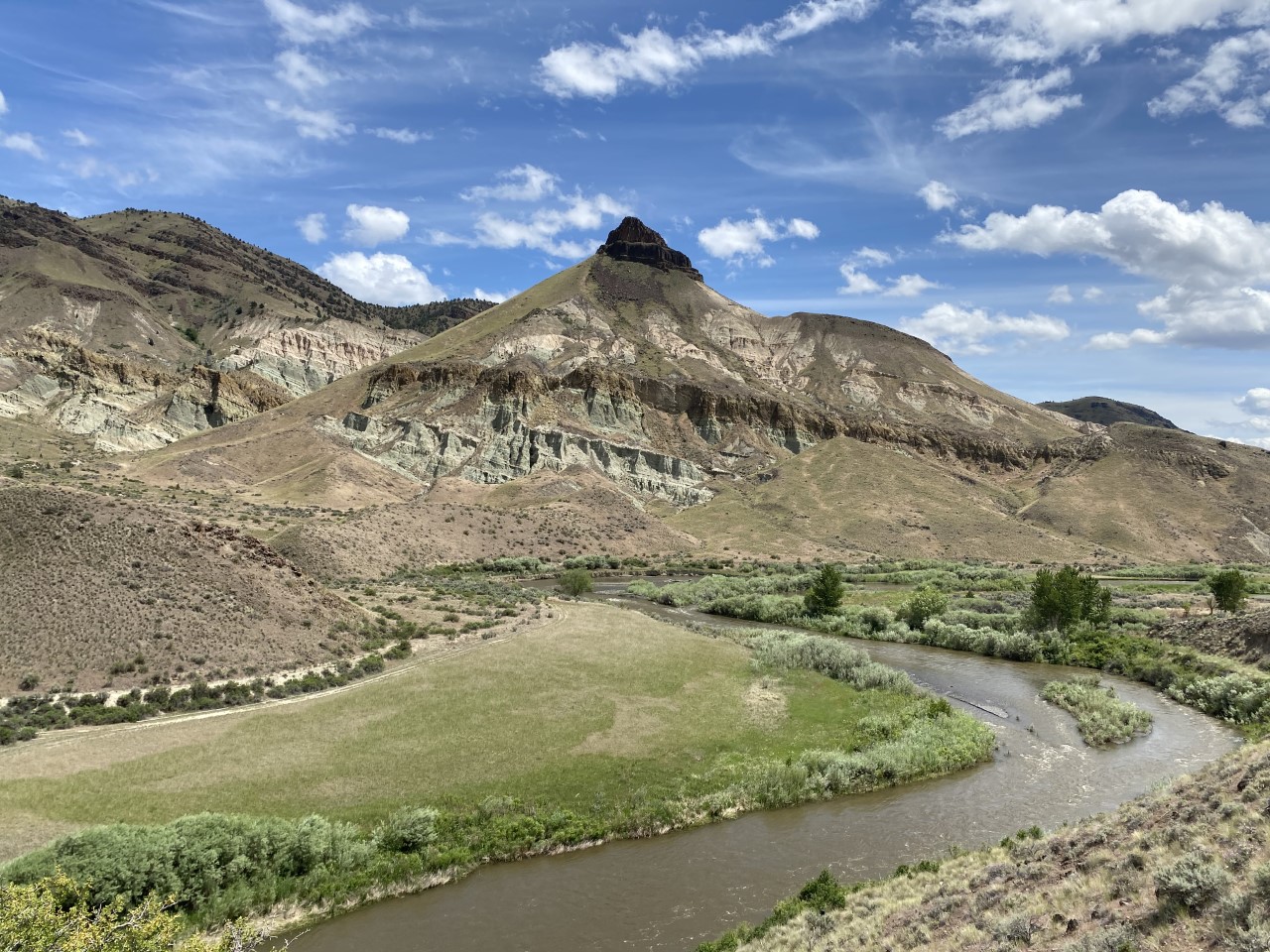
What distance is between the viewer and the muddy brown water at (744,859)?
17641 millimetres

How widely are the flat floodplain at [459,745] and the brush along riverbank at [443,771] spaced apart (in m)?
0.10

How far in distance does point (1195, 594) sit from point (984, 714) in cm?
5031

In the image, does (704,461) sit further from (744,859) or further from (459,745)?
(744,859)

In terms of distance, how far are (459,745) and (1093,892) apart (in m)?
20.5

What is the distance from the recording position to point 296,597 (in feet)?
134

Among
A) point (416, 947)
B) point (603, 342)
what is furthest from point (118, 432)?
point (416, 947)

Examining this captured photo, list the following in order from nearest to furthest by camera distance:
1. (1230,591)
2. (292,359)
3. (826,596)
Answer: (1230,591) → (826,596) → (292,359)

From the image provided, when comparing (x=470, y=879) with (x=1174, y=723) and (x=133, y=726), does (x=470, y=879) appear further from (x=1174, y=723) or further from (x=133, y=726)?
(x=1174, y=723)

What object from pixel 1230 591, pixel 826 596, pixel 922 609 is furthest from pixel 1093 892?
pixel 1230 591

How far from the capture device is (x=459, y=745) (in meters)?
27.4

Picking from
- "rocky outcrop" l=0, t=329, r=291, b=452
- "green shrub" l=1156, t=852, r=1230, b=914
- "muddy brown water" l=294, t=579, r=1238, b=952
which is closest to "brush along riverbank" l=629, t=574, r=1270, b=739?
"muddy brown water" l=294, t=579, r=1238, b=952

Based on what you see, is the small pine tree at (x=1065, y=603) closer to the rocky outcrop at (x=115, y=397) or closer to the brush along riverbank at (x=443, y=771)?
the brush along riverbank at (x=443, y=771)

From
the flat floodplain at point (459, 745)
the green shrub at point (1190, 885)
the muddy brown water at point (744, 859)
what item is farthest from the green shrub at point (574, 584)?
the green shrub at point (1190, 885)

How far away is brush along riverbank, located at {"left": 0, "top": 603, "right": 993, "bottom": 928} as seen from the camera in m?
18.5
